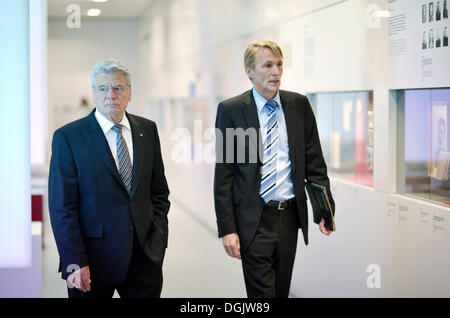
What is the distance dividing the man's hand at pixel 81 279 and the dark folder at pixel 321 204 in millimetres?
1411

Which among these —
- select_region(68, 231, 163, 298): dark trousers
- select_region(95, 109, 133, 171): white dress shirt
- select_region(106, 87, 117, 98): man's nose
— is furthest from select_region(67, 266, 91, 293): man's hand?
select_region(106, 87, 117, 98): man's nose

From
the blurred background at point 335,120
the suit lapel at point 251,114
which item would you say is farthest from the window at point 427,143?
the suit lapel at point 251,114

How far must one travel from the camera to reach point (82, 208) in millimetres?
3270

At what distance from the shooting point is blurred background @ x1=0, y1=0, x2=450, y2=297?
13.1 ft

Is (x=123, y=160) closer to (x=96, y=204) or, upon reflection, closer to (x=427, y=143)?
(x=96, y=204)

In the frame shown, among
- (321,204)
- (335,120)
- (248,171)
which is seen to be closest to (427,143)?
(321,204)

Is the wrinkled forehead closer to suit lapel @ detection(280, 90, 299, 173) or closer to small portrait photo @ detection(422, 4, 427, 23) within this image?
suit lapel @ detection(280, 90, 299, 173)

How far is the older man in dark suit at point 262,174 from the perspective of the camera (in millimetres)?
3777

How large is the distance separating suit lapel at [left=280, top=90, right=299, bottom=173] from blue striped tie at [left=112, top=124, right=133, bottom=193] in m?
0.97

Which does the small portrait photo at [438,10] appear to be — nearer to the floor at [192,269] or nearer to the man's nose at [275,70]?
the man's nose at [275,70]

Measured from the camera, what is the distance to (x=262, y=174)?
379cm
